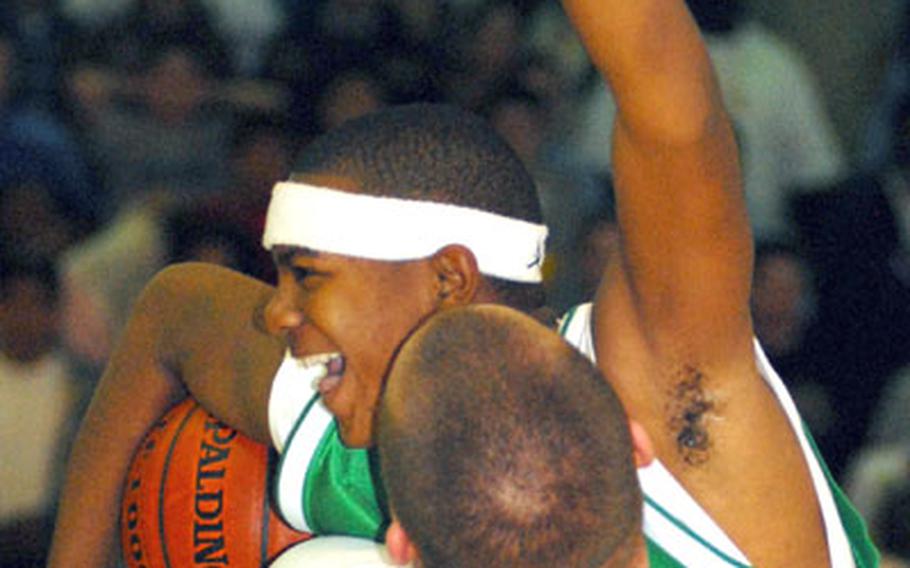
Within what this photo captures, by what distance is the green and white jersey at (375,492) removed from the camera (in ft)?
8.04

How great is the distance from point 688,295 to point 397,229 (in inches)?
18.3

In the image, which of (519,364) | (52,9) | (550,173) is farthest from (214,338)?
(52,9)

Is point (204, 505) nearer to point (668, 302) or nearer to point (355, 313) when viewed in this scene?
point (355, 313)

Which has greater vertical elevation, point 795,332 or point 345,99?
point 345,99

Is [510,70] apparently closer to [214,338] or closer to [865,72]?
[865,72]

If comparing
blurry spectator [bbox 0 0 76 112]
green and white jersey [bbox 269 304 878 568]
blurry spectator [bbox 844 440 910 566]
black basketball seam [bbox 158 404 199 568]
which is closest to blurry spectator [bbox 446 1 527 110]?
blurry spectator [bbox 0 0 76 112]

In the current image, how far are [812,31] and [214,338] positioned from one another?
3729mm

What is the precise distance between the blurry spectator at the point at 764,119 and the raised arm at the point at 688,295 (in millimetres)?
2763

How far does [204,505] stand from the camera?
3014 millimetres

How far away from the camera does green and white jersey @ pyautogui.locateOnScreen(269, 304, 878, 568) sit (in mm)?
2449

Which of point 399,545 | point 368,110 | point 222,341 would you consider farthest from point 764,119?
point 399,545

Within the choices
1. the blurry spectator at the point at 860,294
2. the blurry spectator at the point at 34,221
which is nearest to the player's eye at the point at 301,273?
the blurry spectator at the point at 34,221

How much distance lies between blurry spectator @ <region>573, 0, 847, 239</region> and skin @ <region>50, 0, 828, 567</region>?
276cm

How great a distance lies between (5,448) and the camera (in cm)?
395
